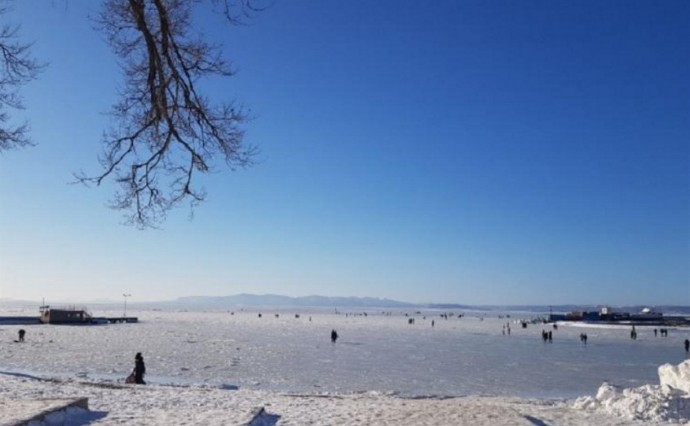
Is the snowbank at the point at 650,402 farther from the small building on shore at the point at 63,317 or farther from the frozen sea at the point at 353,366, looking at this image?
the small building on shore at the point at 63,317

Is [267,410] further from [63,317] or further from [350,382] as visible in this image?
[63,317]

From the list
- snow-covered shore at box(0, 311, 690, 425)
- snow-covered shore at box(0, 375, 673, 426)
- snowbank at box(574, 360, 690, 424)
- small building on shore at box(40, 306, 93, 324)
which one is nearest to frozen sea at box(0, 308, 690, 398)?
snow-covered shore at box(0, 311, 690, 425)

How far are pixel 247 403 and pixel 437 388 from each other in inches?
462

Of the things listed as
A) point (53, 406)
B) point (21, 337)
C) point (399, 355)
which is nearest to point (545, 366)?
point (399, 355)

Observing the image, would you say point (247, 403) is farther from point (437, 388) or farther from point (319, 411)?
point (437, 388)

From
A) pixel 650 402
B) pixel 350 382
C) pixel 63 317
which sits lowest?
pixel 350 382

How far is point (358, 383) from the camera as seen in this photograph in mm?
24750

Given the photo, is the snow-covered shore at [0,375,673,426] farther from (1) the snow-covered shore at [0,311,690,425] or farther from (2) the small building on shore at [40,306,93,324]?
(2) the small building on shore at [40,306,93,324]

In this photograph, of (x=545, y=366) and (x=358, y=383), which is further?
(x=545, y=366)

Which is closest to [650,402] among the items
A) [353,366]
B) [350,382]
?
[350,382]

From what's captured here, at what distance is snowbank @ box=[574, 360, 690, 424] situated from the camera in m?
13.5

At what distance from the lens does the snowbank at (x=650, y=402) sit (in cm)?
1346

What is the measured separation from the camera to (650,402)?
45.5 ft

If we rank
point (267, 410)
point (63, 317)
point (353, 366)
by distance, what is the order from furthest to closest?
point (63, 317), point (353, 366), point (267, 410)
